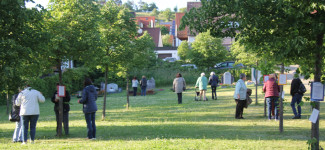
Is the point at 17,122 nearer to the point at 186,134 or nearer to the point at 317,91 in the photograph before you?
the point at 186,134

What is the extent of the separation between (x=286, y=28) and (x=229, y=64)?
38.9 meters

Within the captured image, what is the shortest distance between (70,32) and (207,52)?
106 feet

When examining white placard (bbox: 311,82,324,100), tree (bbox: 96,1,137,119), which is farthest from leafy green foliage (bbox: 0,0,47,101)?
tree (bbox: 96,1,137,119)

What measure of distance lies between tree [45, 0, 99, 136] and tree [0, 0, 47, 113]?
2091 millimetres

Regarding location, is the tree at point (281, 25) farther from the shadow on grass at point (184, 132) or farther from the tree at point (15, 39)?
the tree at point (15, 39)

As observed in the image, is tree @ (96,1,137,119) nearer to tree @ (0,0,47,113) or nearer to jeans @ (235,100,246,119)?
jeans @ (235,100,246,119)

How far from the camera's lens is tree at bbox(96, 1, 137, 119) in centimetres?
1602

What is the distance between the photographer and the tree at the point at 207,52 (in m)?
43.2

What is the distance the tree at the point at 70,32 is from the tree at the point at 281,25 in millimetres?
4855

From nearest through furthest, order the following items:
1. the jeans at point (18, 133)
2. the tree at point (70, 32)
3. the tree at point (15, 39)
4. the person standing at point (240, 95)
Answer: the tree at point (15, 39), the jeans at point (18, 133), the tree at point (70, 32), the person standing at point (240, 95)

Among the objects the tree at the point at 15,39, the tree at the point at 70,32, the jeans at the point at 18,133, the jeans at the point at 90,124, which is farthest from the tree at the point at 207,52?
the tree at the point at 15,39

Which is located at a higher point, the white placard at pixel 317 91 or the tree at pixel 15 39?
the tree at pixel 15 39

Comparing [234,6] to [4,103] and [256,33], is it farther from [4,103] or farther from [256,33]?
[4,103]

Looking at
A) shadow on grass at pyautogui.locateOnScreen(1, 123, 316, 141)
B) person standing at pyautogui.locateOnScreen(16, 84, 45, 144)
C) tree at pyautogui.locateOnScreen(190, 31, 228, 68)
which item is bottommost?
shadow on grass at pyautogui.locateOnScreen(1, 123, 316, 141)
